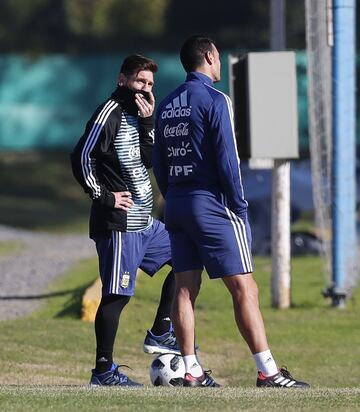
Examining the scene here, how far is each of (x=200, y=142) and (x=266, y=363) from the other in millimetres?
1435

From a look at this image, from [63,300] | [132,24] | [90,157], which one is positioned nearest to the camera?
[90,157]

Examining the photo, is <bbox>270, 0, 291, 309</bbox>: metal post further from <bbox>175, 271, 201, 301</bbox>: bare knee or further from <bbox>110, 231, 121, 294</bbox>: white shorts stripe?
<bbox>175, 271, 201, 301</bbox>: bare knee

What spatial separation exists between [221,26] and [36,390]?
122 ft

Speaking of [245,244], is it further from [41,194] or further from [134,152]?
[41,194]

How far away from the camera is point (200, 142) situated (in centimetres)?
858

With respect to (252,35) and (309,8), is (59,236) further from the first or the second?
(252,35)

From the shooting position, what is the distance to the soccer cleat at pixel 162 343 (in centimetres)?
977

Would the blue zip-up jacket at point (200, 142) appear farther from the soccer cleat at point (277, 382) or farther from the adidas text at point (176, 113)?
the soccer cleat at point (277, 382)

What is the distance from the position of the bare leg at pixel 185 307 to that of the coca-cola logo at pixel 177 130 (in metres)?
0.88

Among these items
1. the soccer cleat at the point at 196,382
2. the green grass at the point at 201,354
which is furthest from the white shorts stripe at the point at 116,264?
the soccer cleat at the point at 196,382

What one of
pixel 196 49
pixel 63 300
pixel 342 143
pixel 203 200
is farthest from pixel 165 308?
pixel 342 143

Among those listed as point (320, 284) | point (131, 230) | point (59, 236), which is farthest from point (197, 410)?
point (59, 236)

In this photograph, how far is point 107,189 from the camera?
9.38 metres

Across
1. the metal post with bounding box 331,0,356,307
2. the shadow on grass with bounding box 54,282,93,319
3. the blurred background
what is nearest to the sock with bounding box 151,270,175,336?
the shadow on grass with bounding box 54,282,93,319
